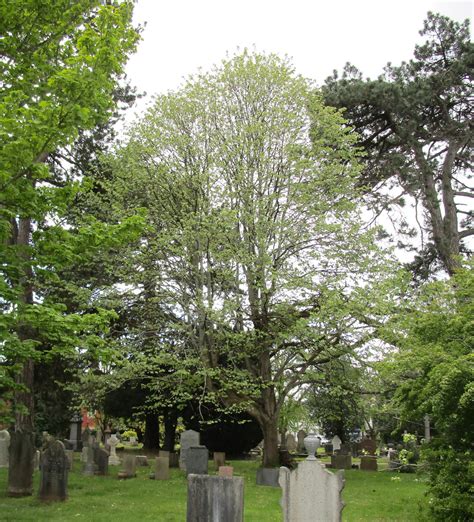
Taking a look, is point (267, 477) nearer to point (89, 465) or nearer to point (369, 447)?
point (89, 465)

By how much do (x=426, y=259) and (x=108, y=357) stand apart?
651 inches

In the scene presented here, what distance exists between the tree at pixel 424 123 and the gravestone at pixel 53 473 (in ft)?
41.8

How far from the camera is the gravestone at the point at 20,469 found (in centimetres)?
1422

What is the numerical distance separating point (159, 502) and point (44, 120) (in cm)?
919

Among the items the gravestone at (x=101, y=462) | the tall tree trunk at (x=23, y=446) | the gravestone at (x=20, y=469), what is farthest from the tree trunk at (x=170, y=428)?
Answer: the gravestone at (x=20, y=469)

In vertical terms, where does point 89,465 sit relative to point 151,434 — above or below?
below

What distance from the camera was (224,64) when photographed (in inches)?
823

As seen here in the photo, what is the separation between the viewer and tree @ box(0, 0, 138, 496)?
8148 mm

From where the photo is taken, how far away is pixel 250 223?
60.7ft

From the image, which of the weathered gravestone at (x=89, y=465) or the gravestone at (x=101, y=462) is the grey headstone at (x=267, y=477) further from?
the weathered gravestone at (x=89, y=465)

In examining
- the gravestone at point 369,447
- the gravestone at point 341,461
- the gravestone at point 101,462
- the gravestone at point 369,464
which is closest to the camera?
the gravestone at point 101,462

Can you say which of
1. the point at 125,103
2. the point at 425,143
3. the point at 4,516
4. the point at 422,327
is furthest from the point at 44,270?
the point at 425,143

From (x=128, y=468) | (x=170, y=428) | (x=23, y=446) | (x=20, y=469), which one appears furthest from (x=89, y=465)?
(x=170, y=428)

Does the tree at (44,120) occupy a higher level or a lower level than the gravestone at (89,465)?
higher
